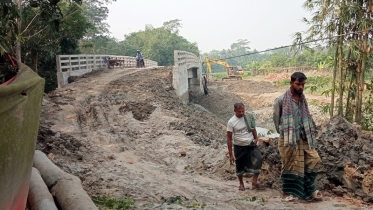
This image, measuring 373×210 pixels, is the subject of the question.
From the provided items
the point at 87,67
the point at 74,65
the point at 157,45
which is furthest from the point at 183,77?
the point at 157,45

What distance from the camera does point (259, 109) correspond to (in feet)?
80.9

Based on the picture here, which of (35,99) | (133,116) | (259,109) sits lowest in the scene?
(259,109)

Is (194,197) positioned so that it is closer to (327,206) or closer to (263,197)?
(263,197)

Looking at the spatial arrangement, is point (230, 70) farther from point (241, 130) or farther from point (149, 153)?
point (241, 130)

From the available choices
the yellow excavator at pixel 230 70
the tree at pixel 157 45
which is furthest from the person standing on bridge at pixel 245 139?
the tree at pixel 157 45

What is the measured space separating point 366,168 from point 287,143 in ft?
4.09

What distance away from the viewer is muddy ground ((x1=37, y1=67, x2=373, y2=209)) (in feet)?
16.7

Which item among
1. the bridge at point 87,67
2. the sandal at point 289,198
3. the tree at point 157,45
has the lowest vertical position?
the sandal at point 289,198

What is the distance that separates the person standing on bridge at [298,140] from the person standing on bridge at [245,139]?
2.16 feet

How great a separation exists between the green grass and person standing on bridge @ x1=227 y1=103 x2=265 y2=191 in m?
1.71

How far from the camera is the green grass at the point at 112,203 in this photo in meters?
4.42

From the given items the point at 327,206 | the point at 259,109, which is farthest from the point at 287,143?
the point at 259,109

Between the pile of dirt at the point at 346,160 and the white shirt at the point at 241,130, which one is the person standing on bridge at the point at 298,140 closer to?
the pile of dirt at the point at 346,160

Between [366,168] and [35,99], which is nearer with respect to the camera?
[35,99]
